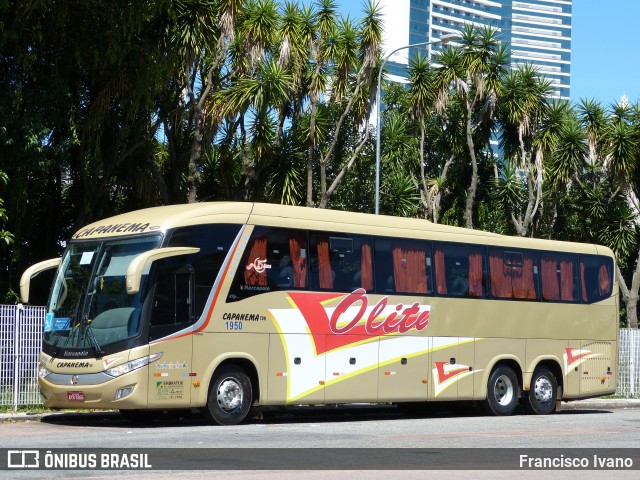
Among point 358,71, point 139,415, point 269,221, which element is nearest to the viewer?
point 269,221

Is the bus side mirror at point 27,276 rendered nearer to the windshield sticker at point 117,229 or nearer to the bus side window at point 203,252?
the windshield sticker at point 117,229

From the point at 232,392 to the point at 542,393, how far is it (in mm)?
7596

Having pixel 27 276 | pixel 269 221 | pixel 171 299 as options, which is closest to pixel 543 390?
pixel 269 221

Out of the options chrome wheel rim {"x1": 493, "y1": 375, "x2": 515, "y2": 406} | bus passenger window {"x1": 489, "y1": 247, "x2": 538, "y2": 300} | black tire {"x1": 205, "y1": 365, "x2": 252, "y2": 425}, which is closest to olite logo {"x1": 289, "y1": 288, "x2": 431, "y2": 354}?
black tire {"x1": 205, "y1": 365, "x2": 252, "y2": 425}

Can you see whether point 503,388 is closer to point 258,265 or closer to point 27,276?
point 258,265

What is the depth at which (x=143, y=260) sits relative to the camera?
607 inches

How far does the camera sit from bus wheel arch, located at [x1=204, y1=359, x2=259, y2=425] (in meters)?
16.8

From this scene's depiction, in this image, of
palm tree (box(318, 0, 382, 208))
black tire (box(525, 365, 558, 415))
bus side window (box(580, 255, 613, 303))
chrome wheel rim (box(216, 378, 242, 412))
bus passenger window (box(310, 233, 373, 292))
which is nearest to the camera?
chrome wheel rim (box(216, 378, 242, 412))

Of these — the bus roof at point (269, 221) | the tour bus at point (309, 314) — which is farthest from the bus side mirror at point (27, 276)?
the bus roof at point (269, 221)

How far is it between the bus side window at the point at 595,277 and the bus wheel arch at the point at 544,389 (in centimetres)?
160

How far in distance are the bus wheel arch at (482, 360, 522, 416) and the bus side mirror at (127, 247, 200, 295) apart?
733 cm

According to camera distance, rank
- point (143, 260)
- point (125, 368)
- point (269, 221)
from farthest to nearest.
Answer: point (269, 221), point (125, 368), point (143, 260)

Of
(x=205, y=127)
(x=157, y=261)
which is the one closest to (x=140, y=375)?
(x=157, y=261)

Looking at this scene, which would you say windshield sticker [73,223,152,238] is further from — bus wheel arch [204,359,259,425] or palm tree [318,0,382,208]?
palm tree [318,0,382,208]
